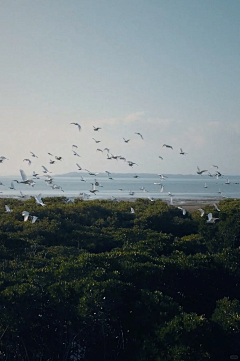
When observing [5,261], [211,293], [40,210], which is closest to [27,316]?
[5,261]

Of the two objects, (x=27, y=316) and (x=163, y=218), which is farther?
(x=163, y=218)

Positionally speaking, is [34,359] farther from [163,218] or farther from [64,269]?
[163,218]

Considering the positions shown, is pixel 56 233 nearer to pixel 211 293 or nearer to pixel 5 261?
pixel 5 261

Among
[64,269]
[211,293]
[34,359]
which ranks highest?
[64,269]

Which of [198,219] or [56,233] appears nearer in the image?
[56,233]

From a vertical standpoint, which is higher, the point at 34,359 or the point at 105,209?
the point at 105,209

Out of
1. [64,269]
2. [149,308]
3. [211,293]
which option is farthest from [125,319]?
[211,293]

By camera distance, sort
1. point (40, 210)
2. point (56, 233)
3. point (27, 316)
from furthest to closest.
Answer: point (40, 210), point (56, 233), point (27, 316)

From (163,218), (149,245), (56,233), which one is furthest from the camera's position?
(163,218)

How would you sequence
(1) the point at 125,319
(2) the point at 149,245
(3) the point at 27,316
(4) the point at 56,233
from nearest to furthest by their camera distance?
(3) the point at 27,316, (1) the point at 125,319, (2) the point at 149,245, (4) the point at 56,233

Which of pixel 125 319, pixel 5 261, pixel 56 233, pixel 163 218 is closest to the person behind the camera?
pixel 125 319
